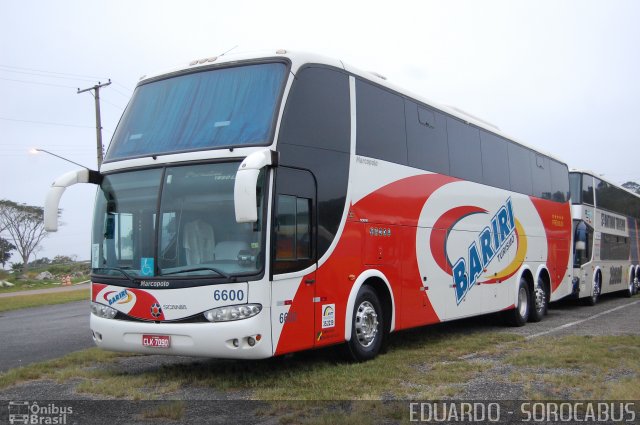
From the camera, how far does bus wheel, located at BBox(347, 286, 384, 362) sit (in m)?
9.15

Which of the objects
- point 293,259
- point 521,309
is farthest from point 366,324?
point 521,309

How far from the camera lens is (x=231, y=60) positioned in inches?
344

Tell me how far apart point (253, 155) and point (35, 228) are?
55901mm

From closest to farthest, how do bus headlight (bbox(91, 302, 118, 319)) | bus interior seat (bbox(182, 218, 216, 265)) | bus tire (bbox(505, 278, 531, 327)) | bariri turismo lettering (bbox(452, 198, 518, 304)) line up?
1. bus interior seat (bbox(182, 218, 216, 265))
2. bus headlight (bbox(91, 302, 118, 319))
3. bariri turismo lettering (bbox(452, 198, 518, 304))
4. bus tire (bbox(505, 278, 531, 327))

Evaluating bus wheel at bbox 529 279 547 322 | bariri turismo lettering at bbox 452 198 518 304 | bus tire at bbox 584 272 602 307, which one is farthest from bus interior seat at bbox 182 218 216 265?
bus tire at bbox 584 272 602 307

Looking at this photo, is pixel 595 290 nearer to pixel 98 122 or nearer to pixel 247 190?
pixel 247 190

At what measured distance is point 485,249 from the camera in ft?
44.4

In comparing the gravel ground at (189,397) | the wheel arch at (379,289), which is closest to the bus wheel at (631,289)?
the gravel ground at (189,397)

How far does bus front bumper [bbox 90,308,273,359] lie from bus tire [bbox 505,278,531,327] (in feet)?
28.6

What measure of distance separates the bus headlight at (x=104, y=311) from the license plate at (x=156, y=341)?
0.60 metres

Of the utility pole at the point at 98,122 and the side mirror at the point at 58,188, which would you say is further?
the utility pole at the point at 98,122

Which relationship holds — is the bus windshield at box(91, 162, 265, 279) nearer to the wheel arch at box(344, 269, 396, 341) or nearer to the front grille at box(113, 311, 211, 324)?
the front grille at box(113, 311, 211, 324)

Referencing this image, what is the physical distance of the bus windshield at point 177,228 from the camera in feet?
25.2

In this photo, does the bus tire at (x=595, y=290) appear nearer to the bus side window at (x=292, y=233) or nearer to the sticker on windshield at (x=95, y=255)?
the bus side window at (x=292, y=233)
